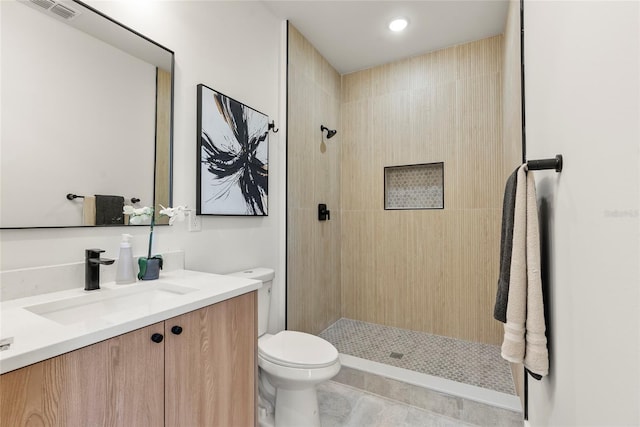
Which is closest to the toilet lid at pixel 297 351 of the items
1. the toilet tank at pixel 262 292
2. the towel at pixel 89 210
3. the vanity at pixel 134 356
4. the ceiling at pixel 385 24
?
the toilet tank at pixel 262 292

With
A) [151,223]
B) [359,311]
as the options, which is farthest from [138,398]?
[359,311]

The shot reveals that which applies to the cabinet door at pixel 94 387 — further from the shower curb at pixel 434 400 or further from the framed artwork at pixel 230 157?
the shower curb at pixel 434 400

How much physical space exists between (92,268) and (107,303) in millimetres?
148

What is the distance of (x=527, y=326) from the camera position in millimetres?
881

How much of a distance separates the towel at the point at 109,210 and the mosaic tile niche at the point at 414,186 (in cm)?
216

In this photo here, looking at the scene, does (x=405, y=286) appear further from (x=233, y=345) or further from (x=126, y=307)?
(x=126, y=307)

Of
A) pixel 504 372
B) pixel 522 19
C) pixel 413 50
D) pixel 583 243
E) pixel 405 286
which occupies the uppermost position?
pixel 413 50

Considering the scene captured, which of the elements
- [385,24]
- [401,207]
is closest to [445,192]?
[401,207]

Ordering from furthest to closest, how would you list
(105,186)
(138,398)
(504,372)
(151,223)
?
(504,372)
(151,223)
(105,186)
(138,398)

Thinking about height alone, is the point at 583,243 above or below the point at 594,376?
above

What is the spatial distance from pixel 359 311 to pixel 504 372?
4.19ft

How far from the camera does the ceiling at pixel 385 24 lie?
2064 millimetres

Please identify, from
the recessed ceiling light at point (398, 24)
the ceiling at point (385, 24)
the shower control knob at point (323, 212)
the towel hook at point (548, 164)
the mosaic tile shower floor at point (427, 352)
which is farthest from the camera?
the shower control knob at point (323, 212)

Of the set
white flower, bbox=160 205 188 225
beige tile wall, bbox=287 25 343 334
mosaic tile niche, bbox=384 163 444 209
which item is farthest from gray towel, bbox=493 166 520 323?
mosaic tile niche, bbox=384 163 444 209
